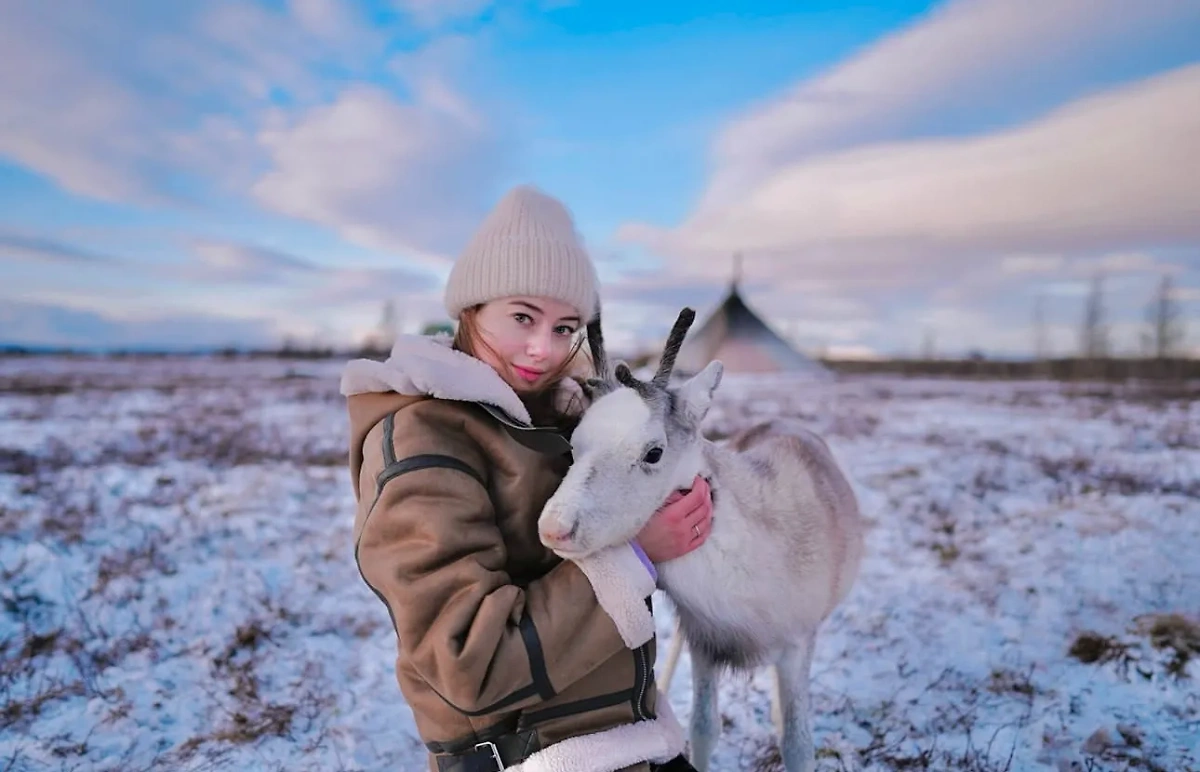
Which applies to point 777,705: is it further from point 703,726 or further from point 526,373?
point 526,373

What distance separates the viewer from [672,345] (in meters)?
2.38

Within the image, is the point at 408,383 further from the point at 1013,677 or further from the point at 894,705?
the point at 1013,677

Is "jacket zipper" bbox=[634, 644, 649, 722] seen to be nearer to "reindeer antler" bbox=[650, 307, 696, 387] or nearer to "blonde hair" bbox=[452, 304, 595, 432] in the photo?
"blonde hair" bbox=[452, 304, 595, 432]

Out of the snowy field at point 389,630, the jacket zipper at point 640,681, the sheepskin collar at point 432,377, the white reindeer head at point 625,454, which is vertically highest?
the sheepskin collar at point 432,377

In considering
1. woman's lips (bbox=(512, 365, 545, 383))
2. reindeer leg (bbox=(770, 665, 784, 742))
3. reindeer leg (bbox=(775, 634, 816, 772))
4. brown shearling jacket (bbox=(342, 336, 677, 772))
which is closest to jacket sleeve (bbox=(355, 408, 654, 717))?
brown shearling jacket (bbox=(342, 336, 677, 772))

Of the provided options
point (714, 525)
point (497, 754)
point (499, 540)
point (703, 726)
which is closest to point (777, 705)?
point (703, 726)

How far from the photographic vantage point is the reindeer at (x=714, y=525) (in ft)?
6.64

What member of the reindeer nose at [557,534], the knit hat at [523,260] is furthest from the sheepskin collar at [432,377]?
the reindeer nose at [557,534]

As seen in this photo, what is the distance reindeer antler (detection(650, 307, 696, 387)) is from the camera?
7.59 feet

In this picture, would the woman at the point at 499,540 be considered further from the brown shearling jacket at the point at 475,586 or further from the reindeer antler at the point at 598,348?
the reindeer antler at the point at 598,348

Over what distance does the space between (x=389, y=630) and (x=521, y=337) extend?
3.60 metres

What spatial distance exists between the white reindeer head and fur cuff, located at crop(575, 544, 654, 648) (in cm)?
4

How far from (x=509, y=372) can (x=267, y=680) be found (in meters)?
3.29

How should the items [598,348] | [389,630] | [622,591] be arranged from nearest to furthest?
[622,591] < [598,348] < [389,630]
